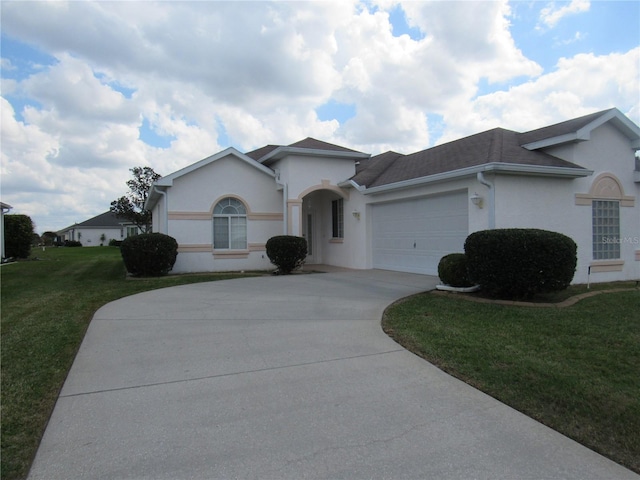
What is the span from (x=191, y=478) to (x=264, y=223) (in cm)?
1461

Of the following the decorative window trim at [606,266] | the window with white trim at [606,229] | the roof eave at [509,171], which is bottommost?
the decorative window trim at [606,266]

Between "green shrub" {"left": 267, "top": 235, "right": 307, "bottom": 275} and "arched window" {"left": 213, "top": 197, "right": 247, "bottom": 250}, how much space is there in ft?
6.29

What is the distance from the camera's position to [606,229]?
1262 centimetres

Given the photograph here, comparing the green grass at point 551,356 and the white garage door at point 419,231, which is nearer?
the green grass at point 551,356

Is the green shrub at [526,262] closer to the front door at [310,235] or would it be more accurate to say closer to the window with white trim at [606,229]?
the window with white trim at [606,229]

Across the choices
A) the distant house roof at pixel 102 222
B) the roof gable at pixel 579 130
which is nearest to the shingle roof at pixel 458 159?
the roof gable at pixel 579 130

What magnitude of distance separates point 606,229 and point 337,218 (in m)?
9.48

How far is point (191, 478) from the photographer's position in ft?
9.38

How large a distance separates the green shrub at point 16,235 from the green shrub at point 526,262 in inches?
1008

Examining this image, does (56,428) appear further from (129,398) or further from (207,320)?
(207,320)

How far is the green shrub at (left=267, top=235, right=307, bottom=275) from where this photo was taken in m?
15.2

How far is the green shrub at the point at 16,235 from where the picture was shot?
24.1 meters

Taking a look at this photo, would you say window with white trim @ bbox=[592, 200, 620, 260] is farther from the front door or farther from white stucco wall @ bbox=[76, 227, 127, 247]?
white stucco wall @ bbox=[76, 227, 127, 247]

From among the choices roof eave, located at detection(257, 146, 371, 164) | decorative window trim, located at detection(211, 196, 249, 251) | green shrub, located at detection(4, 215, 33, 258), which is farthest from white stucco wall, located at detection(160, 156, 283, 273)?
green shrub, located at detection(4, 215, 33, 258)
